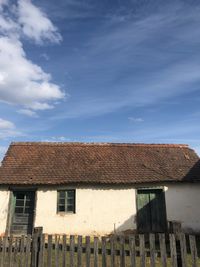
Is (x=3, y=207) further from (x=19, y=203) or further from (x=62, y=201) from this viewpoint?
(x=62, y=201)

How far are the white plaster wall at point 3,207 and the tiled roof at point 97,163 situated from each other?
61 cm

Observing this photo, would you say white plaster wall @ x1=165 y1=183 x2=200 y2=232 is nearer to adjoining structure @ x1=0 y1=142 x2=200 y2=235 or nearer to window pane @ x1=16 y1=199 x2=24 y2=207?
adjoining structure @ x1=0 y1=142 x2=200 y2=235

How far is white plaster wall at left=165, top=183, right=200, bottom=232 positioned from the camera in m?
15.0

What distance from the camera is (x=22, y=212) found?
14.4 m

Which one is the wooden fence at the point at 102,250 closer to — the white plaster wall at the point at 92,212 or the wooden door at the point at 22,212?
the white plaster wall at the point at 92,212

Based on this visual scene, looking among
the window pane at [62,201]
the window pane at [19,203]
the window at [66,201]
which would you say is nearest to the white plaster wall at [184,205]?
the window at [66,201]

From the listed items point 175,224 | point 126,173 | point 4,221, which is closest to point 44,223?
point 4,221

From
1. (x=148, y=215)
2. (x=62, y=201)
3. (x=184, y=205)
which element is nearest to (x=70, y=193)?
(x=62, y=201)

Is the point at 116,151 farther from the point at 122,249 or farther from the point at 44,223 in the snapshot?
the point at 122,249

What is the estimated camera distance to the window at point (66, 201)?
14508mm

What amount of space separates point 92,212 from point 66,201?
4.80 ft

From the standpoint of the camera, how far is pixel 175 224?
642 cm

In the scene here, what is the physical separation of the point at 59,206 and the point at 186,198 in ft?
22.5

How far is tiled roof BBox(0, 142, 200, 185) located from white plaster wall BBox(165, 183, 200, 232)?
0.58 meters
